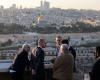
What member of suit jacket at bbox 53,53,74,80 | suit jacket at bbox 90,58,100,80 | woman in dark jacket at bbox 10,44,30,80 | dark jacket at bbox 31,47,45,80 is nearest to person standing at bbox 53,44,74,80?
suit jacket at bbox 53,53,74,80

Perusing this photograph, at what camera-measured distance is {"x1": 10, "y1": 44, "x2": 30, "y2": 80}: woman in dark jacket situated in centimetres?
667

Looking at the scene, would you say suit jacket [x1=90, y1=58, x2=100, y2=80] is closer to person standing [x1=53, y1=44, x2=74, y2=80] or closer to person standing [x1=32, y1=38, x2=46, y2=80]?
person standing [x1=53, y1=44, x2=74, y2=80]

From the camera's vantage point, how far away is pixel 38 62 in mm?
6633

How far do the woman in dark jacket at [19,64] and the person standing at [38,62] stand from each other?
15cm

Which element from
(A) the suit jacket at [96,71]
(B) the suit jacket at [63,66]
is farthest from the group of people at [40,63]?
(A) the suit jacket at [96,71]

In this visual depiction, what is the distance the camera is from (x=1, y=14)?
27500 millimetres

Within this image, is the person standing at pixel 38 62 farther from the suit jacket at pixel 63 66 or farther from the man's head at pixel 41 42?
the suit jacket at pixel 63 66

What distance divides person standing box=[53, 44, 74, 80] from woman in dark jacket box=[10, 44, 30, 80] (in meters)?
0.63

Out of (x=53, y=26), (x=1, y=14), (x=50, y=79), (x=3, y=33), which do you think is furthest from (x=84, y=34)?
(x=50, y=79)

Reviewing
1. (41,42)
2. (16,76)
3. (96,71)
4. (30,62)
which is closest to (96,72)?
(96,71)

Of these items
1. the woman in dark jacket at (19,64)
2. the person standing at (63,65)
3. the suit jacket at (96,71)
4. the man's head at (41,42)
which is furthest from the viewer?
the woman in dark jacket at (19,64)

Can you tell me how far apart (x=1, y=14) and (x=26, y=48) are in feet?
69.6

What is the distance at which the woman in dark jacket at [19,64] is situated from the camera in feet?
21.9

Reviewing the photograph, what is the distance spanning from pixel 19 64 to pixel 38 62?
34 centimetres
